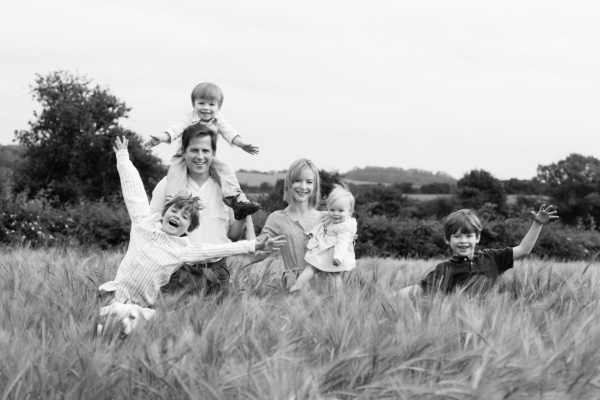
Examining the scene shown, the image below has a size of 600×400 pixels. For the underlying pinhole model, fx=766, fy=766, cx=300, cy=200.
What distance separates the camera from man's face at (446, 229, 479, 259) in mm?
5199

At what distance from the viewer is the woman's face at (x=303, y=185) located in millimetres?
5754

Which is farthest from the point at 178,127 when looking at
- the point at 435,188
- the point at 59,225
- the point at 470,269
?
the point at 435,188

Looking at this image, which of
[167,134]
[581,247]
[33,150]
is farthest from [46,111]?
[167,134]

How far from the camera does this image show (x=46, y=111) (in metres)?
39.1

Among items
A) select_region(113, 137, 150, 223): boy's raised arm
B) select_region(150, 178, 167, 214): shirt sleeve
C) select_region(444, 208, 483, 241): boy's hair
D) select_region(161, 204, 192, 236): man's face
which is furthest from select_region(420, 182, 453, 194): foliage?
select_region(161, 204, 192, 236): man's face

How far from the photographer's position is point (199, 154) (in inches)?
210

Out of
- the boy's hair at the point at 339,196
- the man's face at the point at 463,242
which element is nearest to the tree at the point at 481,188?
the boy's hair at the point at 339,196

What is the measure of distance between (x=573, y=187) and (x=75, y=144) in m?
29.4

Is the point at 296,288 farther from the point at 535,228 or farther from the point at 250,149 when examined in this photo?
the point at 535,228

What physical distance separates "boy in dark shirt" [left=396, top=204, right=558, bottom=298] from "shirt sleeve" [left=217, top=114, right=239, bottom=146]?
179 centimetres

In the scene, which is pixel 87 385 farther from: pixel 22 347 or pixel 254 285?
pixel 254 285

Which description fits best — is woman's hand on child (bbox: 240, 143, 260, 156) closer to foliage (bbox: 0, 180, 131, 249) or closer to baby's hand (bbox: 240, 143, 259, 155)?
baby's hand (bbox: 240, 143, 259, 155)

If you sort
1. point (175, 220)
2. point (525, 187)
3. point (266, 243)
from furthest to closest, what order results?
point (525, 187), point (266, 243), point (175, 220)

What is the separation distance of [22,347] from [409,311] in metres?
1.75
